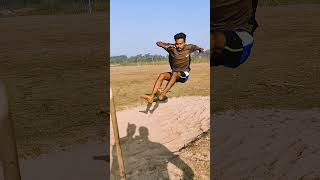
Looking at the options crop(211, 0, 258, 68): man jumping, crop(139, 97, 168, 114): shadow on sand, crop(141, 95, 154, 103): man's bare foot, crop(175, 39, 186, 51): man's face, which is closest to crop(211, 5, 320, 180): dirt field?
crop(139, 97, 168, 114): shadow on sand

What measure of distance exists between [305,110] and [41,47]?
7.04 metres

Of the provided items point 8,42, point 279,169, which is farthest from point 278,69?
point 8,42

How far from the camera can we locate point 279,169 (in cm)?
486

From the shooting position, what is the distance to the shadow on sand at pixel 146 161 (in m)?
5.29

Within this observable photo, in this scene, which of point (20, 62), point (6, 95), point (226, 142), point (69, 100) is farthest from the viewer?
point (20, 62)

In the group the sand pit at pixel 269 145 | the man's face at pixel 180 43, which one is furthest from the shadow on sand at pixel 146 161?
the man's face at pixel 180 43

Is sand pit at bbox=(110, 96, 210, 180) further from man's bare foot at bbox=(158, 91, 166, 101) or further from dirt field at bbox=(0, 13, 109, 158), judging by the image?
dirt field at bbox=(0, 13, 109, 158)

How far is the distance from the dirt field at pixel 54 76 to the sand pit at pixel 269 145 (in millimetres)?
2067

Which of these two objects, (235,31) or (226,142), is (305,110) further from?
(235,31)

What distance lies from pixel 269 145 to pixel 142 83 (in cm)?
445

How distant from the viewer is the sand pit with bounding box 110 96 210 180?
5.38m

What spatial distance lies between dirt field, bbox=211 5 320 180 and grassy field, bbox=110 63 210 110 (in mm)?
371

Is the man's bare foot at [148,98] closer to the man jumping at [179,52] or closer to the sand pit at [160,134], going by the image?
the sand pit at [160,134]

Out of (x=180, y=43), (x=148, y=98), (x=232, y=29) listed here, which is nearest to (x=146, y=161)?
(x=180, y=43)
